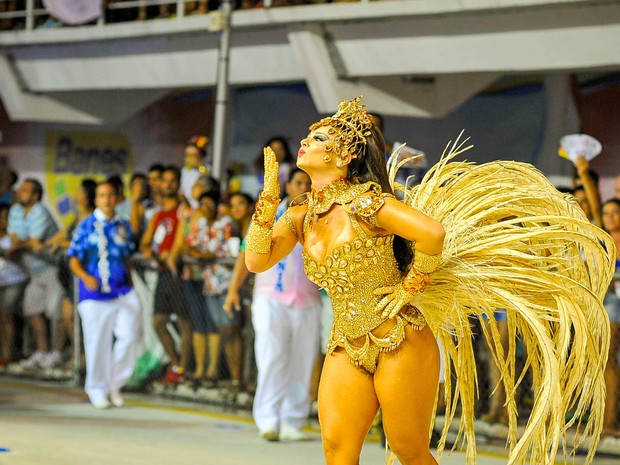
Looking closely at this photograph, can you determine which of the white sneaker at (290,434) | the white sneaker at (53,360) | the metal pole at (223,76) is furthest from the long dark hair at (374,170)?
the white sneaker at (53,360)

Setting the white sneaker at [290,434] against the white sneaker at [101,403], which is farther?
the white sneaker at [101,403]

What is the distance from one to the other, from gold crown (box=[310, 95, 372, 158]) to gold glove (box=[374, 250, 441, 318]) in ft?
1.90

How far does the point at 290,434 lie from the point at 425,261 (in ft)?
12.9

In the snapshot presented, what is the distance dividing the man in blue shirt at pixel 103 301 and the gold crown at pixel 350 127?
5311 millimetres

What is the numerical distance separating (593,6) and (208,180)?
3.67 meters

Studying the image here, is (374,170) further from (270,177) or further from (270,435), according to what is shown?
(270,435)

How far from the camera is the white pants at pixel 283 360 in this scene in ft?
29.6

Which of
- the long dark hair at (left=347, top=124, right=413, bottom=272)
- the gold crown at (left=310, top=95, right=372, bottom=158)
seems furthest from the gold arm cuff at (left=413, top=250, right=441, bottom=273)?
the gold crown at (left=310, top=95, right=372, bottom=158)

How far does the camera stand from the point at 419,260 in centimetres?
538

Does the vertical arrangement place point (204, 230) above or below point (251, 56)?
below

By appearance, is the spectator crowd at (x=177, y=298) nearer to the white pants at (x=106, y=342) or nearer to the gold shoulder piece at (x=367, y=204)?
the white pants at (x=106, y=342)

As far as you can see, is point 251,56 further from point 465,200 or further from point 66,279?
point 465,200

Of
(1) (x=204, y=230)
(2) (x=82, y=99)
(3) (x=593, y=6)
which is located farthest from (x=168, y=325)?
(2) (x=82, y=99)

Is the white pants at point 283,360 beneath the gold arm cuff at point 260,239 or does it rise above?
beneath
